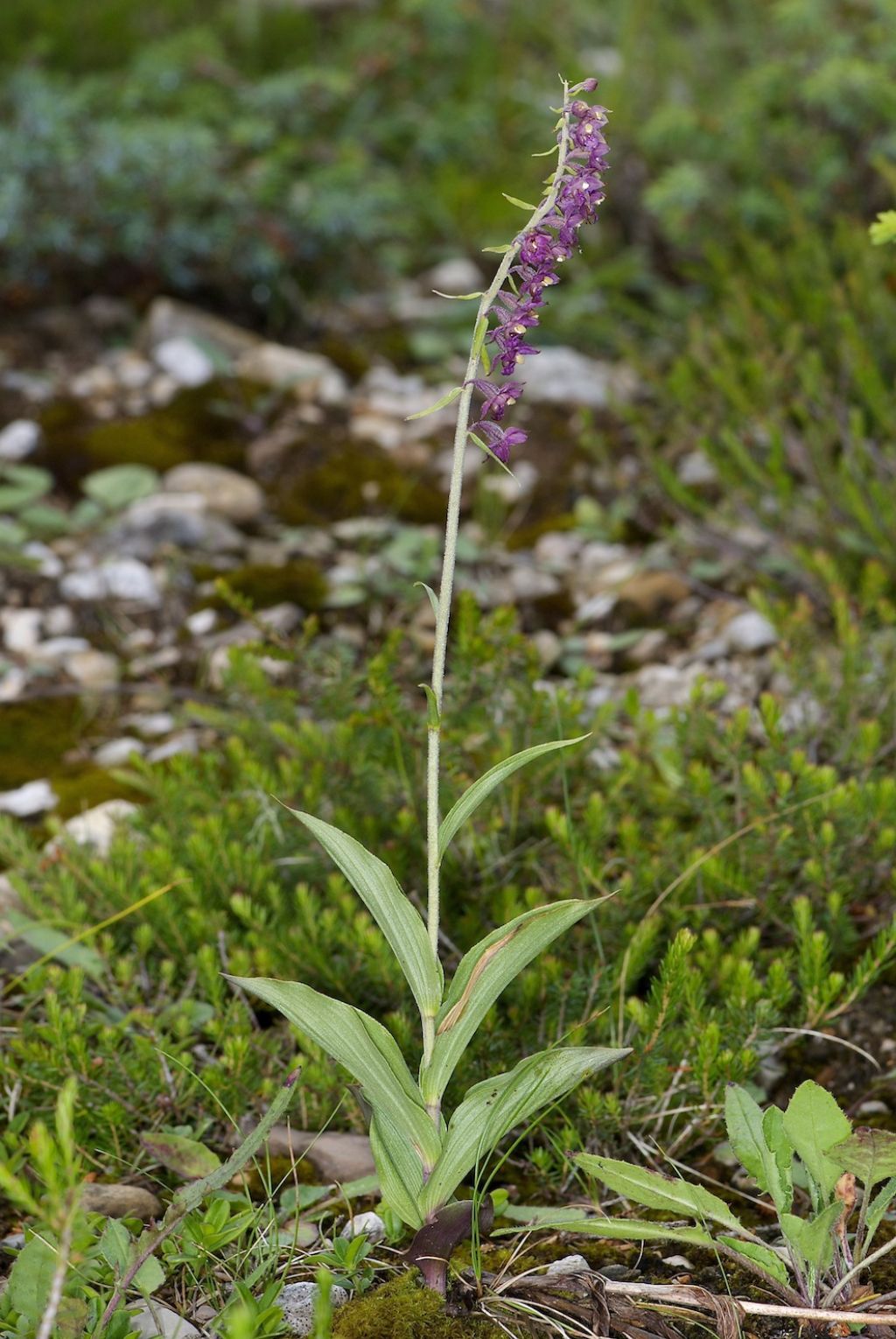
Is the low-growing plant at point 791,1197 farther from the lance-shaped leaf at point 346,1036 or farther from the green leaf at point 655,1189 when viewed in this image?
the lance-shaped leaf at point 346,1036

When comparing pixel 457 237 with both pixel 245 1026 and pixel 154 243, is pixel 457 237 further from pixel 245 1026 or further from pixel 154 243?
pixel 245 1026

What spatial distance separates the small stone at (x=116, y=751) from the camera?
3.16 meters

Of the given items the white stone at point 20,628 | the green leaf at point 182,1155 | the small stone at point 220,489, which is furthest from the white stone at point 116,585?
the green leaf at point 182,1155

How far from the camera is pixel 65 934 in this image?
92.9 inches

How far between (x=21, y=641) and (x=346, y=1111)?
81.7 inches

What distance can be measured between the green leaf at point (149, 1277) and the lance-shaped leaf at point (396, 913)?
489mm

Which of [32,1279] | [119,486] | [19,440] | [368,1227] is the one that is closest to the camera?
[32,1279]

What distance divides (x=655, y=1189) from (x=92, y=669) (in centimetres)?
239

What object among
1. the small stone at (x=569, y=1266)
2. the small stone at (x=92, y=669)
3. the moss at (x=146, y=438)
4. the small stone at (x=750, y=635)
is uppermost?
the moss at (x=146, y=438)

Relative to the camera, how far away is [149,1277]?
5.38 feet

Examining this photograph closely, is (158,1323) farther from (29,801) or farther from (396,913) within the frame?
(29,801)

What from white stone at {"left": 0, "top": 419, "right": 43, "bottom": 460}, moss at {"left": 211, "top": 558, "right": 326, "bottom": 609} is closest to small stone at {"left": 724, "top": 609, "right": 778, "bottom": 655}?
moss at {"left": 211, "top": 558, "right": 326, "bottom": 609}

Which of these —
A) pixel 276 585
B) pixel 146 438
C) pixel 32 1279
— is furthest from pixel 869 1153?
pixel 146 438

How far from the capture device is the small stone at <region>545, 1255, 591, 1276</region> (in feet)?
5.58
